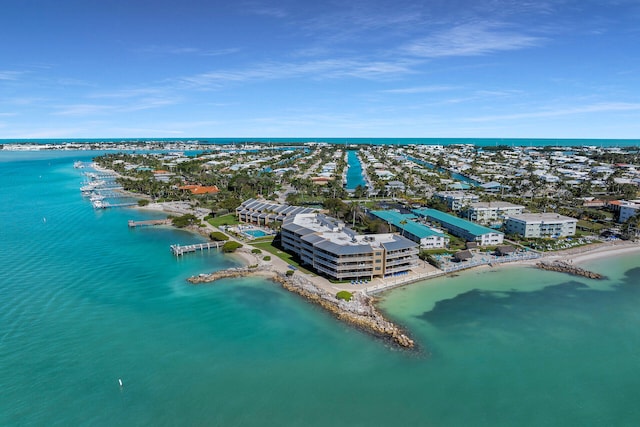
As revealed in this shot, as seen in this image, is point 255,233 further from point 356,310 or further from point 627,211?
point 627,211

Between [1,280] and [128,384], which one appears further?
[1,280]

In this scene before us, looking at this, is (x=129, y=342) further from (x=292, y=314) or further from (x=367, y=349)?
(x=367, y=349)

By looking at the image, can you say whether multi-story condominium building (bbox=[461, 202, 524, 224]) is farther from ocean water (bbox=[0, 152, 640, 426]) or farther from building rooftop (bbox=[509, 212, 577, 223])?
ocean water (bbox=[0, 152, 640, 426])

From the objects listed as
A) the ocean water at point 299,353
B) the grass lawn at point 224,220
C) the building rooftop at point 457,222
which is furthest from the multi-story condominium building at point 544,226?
the grass lawn at point 224,220

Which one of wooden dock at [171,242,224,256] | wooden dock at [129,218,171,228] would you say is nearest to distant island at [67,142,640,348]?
wooden dock at [171,242,224,256]

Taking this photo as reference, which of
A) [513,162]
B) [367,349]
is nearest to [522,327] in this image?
[367,349]

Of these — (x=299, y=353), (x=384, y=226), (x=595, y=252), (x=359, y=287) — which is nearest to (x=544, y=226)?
(x=595, y=252)

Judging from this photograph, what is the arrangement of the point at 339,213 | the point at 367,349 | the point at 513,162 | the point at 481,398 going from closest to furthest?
the point at 481,398, the point at 367,349, the point at 339,213, the point at 513,162

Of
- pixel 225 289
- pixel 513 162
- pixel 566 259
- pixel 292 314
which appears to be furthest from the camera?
pixel 513 162
